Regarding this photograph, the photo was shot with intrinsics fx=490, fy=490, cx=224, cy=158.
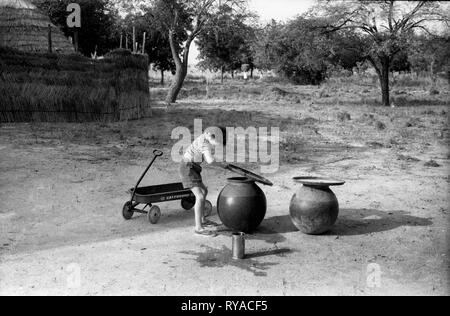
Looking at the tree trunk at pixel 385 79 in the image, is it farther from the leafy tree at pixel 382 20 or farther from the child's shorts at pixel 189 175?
the child's shorts at pixel 189 175

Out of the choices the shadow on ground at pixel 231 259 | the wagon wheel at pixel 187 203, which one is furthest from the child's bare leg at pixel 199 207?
the wagon wheel at pixel 187 203

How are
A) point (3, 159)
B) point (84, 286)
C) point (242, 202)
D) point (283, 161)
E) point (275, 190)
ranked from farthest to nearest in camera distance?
point (283, 161)
point (3, 159)
point (275, 190)
point (242, 202)
point (84, 286)

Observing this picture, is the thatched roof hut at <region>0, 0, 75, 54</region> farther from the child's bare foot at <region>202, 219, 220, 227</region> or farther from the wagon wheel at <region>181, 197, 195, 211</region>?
the child's bare foot at <region>202, 219, 220, 227</region>

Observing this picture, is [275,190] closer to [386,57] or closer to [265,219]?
[265,219]

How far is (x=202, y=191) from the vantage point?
656cm

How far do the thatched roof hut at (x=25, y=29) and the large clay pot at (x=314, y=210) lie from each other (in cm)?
1491

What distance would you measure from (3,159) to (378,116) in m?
14.6

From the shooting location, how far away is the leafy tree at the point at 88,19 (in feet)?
124

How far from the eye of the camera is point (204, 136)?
650 centimetres

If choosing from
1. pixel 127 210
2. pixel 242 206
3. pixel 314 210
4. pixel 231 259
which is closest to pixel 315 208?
pixel 314 210

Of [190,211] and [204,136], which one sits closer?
[204,136]

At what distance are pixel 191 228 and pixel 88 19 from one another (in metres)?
35.9

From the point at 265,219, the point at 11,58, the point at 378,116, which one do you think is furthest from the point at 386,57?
the point at 265,219

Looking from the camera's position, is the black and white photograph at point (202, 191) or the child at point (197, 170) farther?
the child at point (197, 170)
